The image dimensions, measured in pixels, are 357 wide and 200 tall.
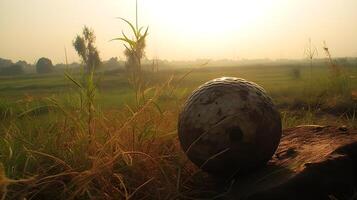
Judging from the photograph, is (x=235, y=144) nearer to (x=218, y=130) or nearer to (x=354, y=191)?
(x=218, y=130)

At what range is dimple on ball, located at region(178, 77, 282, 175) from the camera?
2.91 metres

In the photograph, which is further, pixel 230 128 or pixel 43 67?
pixel 43 67

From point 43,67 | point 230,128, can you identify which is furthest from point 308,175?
point 43,67

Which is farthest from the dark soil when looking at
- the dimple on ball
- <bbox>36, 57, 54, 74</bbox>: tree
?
<bbox>36, 57, 54, 74</bbox>: tree

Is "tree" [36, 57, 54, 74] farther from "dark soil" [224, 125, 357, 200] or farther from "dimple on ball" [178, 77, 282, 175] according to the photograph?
"dark soil" [224, 125, 357, 200]

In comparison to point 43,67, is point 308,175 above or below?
above

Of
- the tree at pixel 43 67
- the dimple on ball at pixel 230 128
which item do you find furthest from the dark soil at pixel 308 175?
the tree at pixel 43 67

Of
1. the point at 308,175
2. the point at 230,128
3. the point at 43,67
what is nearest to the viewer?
the point at 308,175

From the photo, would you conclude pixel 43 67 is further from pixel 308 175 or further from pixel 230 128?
pixel 308 175

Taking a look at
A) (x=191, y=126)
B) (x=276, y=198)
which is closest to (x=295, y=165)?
(x=276, y=198)

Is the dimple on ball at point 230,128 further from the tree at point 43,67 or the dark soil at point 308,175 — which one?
the tree at point 43,67

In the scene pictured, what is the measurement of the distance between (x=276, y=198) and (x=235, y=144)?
464 mm

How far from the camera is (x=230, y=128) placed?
9.52 feet

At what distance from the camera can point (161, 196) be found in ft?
9.34
